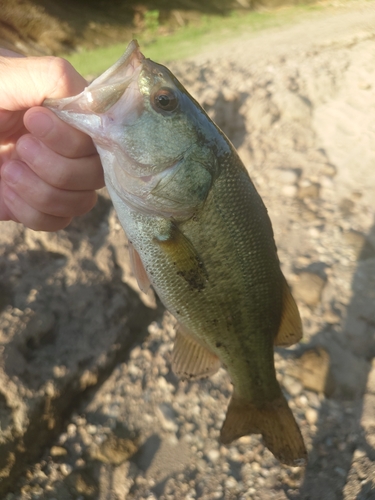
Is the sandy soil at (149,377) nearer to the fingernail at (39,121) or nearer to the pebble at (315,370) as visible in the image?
the pebble at (315,370)

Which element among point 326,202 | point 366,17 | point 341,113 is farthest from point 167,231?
point 366,17

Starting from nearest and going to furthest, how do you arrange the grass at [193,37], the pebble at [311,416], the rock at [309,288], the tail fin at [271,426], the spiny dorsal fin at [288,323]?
1. the spiny dorsal fin at [288,323]
2. the tail fin at [271,426]
3. the pebble at [311,416]
4. the rock at [309,288]
5. the grass at [193,37]

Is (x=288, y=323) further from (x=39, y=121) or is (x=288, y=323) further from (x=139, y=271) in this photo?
(x=39, y=121)

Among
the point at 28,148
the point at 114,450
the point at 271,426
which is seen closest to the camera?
the point at 28,148

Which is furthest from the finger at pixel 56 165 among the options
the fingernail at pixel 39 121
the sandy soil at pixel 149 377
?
the sandy soil at pixel 149 377

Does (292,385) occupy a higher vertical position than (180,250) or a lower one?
lower

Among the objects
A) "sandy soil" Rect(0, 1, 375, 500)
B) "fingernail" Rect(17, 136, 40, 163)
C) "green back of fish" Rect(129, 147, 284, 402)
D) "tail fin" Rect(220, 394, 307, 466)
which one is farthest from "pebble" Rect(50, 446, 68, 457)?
"fingernail" Rect(17, 136, 40, 163)

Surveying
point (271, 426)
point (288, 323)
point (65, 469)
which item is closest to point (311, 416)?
point (271, 426)

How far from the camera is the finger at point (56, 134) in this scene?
1.46 meters

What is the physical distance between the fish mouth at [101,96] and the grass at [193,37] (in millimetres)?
6332

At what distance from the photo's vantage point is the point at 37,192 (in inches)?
67.5

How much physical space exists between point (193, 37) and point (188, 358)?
10318 millimetres

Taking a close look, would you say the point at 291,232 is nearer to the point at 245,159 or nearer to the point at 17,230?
the point at 245,159

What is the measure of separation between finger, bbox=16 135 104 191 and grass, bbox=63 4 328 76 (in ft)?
19.9
